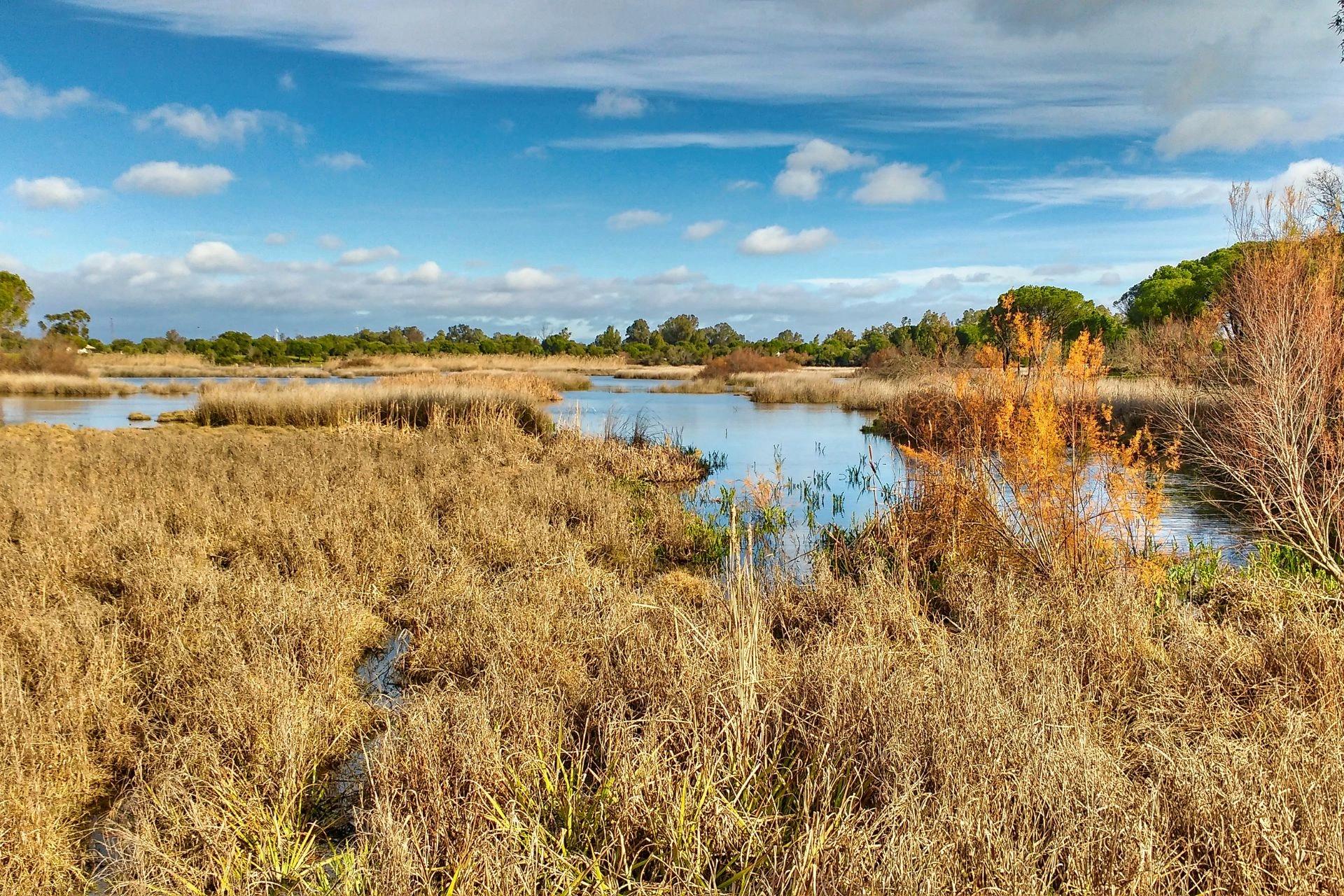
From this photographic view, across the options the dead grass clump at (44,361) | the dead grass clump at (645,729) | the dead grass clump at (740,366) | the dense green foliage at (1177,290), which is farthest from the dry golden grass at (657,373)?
the dead grass clump at (645,729)

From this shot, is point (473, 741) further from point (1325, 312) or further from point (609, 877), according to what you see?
point (1325, 312)

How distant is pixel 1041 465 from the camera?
6.25 metres

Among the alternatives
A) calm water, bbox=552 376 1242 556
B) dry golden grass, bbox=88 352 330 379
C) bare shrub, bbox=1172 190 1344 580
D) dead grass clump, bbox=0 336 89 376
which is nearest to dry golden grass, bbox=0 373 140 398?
dead grass clump, bbox=0 336 89 376

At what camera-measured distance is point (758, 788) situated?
331cm

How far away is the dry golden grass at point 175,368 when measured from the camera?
46938 mm

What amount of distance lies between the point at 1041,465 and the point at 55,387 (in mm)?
38117

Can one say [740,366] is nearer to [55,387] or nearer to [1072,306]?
[1072,306]

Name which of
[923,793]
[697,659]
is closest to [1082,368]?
[697,659]

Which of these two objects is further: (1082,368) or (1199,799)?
(1082,368)

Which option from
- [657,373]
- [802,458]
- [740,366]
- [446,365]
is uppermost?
[740,366]

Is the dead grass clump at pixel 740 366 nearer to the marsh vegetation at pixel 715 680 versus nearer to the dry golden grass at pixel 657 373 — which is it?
the dry golden grass at pixel 657 373

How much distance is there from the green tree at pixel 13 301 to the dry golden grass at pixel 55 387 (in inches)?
513

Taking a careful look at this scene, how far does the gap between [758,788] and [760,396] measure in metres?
31.9

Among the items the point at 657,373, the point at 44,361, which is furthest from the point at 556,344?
the point at 44,361
